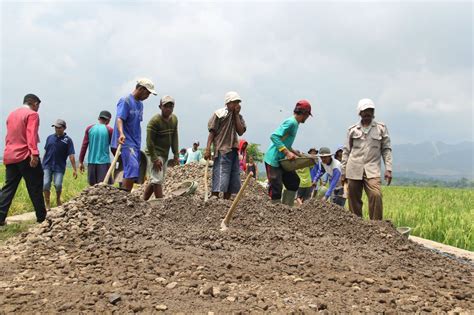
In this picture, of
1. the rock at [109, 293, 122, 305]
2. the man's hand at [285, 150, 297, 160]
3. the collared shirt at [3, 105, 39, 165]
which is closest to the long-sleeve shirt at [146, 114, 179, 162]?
the collared shirt at [3, 105, 39, 165]

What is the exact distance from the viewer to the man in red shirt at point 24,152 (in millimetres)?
5445

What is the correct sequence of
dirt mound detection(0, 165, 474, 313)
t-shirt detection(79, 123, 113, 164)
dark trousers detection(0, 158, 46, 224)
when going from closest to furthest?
dirt mound detection(0, 165, 474, 313)
dark trousers detection(0, 158, 46, 224)
t-shirt detection(79, 123, 113, 164)

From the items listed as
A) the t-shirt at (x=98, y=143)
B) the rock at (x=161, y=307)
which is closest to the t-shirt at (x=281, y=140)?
the t-shirt at (x=98, y=143)

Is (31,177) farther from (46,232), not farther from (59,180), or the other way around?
(59,180)

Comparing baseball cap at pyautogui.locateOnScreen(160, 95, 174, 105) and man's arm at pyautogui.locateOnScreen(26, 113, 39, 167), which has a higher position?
baseball cap at pyautogui.locateOnScreen(160, 95, 174, 105)

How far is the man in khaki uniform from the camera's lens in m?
5.73

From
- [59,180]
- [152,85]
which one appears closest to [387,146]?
[152,85]

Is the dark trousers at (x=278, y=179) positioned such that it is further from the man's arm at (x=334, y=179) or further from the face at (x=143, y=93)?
the face at (x=143, y=93)

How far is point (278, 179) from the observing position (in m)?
6.09

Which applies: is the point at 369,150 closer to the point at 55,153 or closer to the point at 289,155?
the point at 289,155

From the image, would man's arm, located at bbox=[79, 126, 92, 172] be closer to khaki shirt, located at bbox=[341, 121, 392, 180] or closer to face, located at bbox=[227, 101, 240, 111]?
face, located at bbox=[227, 101, 240, 111]

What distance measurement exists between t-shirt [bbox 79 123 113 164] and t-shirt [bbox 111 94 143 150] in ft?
4.68

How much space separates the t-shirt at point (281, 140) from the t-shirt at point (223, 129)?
512 mm

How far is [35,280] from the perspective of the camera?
314 centimetres
